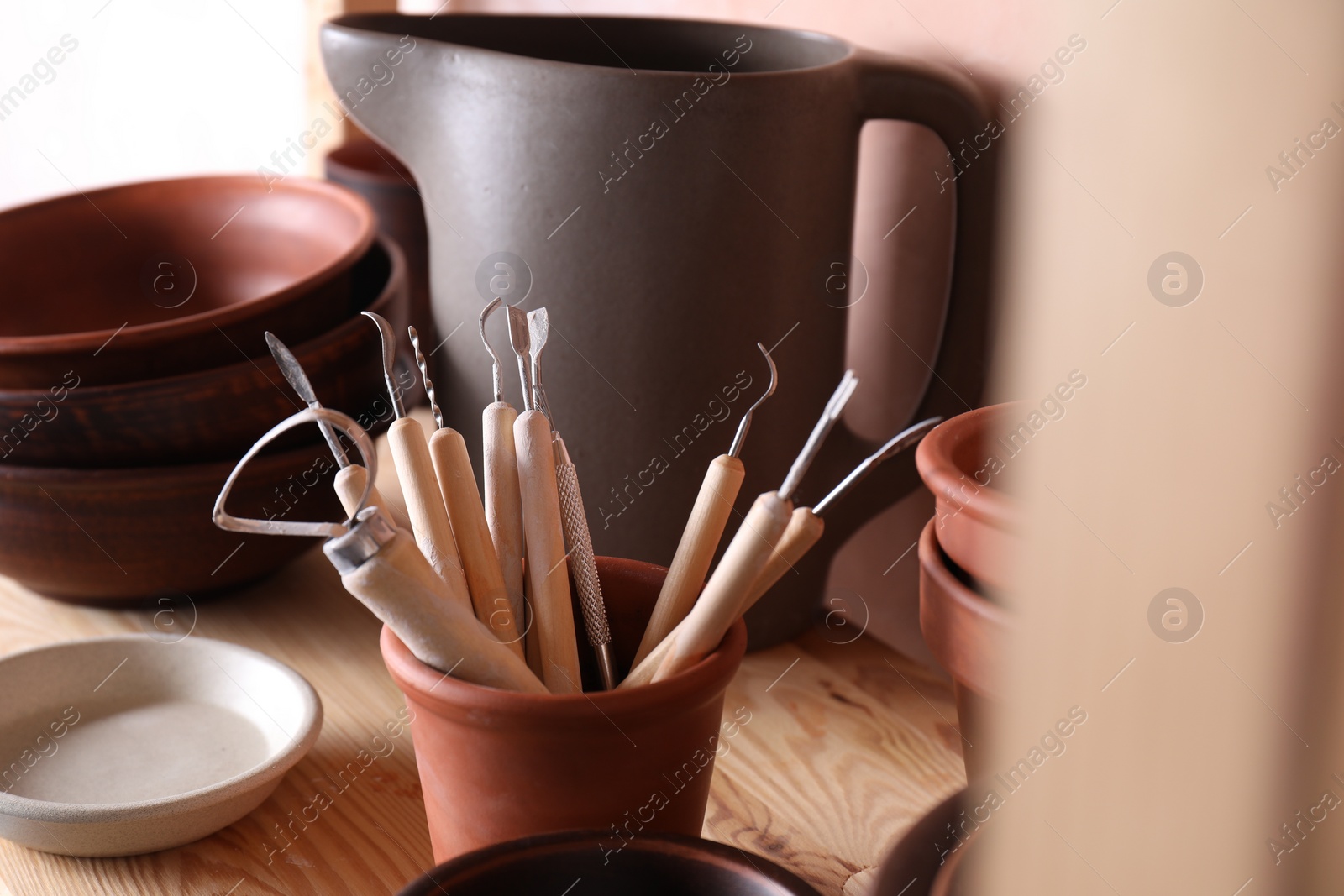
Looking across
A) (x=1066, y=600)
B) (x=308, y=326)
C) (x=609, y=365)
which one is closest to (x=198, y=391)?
(x=308, y=326)

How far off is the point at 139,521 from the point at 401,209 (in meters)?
0.31

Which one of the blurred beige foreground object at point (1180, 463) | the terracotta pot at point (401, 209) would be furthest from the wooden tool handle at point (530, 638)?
the terracotta pot at point (401, 209)

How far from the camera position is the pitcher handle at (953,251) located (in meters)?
0.46

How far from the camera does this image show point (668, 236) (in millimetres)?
449

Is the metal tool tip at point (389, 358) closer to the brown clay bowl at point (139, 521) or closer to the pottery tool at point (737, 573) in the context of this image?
the pottery tool at point (737, 573)

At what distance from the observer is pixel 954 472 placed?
0.98ft

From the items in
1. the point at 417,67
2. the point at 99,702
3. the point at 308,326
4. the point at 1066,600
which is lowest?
the point at 99,702

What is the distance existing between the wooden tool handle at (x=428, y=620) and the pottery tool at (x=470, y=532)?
2 cm

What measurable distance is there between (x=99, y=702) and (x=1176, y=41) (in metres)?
0.46

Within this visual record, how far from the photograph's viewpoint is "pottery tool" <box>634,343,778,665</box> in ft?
1.04

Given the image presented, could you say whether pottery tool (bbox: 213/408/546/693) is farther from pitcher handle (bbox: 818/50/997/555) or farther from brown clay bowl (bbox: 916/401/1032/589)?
pitcher handle (bbox: 818/50/997/555)

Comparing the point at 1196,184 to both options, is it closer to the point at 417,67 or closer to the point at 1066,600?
the point at 1066,600

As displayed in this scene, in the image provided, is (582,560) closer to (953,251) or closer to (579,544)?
(579,544)

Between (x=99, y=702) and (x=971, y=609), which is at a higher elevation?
(x=971, y=609)
